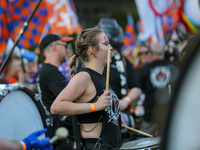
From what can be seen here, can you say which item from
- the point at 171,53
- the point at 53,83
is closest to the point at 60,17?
the point at 171,53

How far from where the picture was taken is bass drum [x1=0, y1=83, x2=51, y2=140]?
7.37 feet

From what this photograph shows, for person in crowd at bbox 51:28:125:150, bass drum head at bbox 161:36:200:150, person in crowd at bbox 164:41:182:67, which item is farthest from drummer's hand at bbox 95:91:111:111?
person in crowd at bbox 164:41:182:67

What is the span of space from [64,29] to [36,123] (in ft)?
21.2

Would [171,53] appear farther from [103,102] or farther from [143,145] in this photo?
[103,102]

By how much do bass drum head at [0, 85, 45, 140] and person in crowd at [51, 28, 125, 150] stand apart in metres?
0.27

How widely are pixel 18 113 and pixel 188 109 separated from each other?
6.29 ft

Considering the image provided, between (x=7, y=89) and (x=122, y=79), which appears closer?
(x=7, y=89)

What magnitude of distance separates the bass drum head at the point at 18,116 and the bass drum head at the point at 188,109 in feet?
5.56

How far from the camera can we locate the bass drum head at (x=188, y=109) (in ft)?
2.41

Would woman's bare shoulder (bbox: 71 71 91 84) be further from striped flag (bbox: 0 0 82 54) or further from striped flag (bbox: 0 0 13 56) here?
striped flag (bbox: 0 0 82 54)

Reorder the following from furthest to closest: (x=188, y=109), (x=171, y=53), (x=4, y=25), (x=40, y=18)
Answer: (x=40, y=18) → (x=171, y=53) → (x=4, y=25) → (x=188, y=109)

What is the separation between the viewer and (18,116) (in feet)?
7.98

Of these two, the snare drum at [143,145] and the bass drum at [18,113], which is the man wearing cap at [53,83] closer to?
the bass drum at [18,113]

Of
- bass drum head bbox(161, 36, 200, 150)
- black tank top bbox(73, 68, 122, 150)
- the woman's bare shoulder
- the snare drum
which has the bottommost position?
the snare drum
